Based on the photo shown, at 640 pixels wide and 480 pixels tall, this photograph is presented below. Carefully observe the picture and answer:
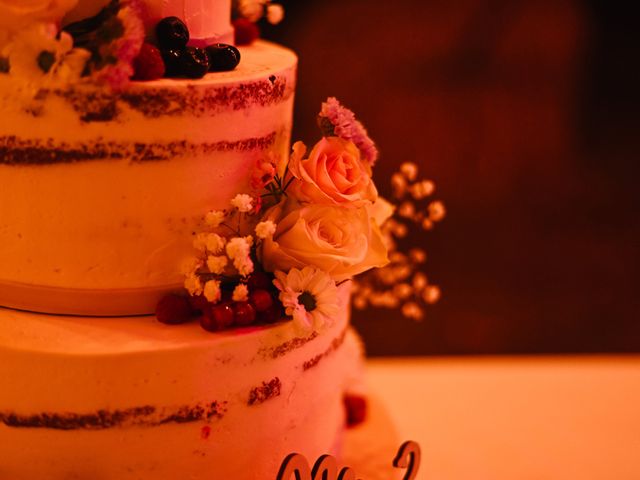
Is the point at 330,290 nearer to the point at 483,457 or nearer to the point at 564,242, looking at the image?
the point at 483,457

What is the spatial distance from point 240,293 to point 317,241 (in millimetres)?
149

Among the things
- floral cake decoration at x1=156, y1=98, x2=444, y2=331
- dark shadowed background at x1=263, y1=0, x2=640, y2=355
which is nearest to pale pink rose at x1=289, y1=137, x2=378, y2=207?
floral cake decoration at x1=156, y1=98, x2=444, y2=331

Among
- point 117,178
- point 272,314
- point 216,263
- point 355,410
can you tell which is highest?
point 117,178

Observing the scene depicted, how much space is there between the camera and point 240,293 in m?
1.25

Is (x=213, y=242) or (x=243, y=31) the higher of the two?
(x=243, y=31)

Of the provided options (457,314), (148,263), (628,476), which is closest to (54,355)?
(148,263)

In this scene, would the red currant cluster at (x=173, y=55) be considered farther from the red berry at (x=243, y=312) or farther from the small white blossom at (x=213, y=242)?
the red berry at (x=243, y=312)

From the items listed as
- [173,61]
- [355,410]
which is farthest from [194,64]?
[355,410]

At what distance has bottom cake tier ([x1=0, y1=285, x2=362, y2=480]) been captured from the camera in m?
1.20

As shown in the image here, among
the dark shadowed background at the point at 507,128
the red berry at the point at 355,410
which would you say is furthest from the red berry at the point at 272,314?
the dark shadowed background at the point at 507,128

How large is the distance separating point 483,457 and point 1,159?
50.1 inches

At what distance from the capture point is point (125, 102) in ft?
3.80

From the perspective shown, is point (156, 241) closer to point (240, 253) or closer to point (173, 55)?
point (240, 253)

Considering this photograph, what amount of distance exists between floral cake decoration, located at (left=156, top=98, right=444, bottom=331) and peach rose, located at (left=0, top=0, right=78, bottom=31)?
37cm
